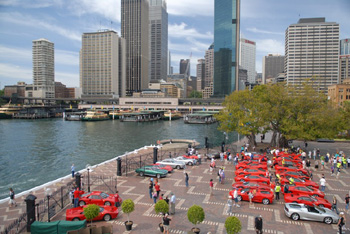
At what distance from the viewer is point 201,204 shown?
2233cm

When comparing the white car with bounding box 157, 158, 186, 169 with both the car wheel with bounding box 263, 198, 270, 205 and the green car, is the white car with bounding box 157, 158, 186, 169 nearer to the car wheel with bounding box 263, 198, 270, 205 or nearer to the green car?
the green car

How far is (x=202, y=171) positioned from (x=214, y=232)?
1609 centimetres

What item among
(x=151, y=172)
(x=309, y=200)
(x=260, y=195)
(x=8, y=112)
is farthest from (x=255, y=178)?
(x=8, y=112)

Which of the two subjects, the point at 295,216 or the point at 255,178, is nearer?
the point at 295,216

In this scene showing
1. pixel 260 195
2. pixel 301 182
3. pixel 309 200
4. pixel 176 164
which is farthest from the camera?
pixel 176 164

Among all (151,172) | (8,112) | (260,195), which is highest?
(8,112)

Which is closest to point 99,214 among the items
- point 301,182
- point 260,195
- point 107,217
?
point 107,217

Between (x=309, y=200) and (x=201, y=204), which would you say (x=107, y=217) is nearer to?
(x=201, y=204)

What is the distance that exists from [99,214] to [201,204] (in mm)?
8379

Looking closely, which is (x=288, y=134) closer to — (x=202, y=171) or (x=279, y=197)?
(x=202, y=171)

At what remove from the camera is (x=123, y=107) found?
195000mm

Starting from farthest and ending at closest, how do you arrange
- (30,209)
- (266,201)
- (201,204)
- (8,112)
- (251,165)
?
(8,112), (251,165), (266,201), (201,204), (30,209)

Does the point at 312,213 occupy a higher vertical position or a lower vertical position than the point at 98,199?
lower

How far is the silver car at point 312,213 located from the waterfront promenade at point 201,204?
0.40 m
